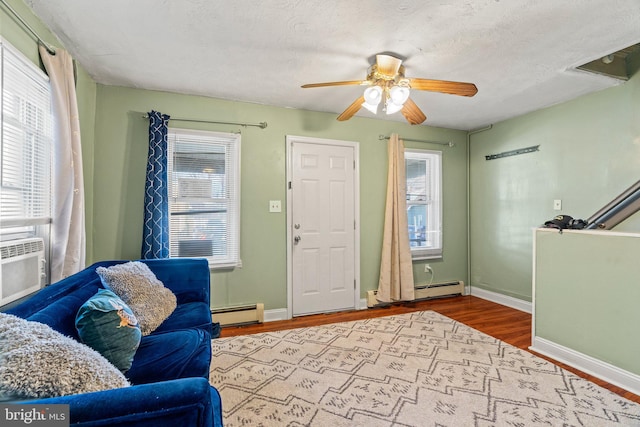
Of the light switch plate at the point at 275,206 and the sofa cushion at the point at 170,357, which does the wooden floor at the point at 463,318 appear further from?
the sofa cushion at the point at 170,357

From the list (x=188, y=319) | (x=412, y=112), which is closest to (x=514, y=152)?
(x=412, y=112)

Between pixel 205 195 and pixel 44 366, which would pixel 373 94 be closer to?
pixel 205 195

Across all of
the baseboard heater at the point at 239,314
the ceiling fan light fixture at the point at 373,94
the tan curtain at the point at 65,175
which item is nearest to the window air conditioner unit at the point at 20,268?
the tan curtain at the point at 65,175

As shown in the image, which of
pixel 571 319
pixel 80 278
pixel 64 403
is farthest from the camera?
pixel 571 319

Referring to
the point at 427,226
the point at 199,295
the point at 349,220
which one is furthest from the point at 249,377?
the point at 427,226

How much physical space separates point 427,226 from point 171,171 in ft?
11.1

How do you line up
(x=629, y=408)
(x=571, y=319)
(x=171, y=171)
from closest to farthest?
1. (x=629, y=408)
2. (x=571, y=319)
3. (x=171, y=171)

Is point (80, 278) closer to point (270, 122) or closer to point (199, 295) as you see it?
point (199, 295)

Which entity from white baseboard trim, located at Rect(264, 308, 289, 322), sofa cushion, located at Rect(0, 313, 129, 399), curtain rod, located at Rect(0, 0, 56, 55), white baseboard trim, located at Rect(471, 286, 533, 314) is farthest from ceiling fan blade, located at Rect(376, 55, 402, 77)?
white baseboard trim, located at Rect(471, 286, 533, 314)

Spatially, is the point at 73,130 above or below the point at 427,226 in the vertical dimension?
above

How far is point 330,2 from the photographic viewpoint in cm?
169

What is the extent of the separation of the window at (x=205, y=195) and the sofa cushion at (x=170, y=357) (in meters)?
1.49

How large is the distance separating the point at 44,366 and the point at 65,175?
1618 mm

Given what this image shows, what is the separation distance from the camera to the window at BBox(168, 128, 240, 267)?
3.03 meters
